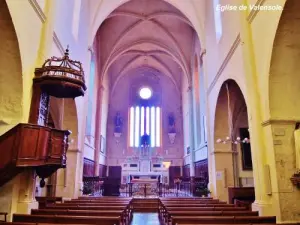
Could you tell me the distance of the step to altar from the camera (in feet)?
34.6

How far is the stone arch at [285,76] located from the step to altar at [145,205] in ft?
22.1

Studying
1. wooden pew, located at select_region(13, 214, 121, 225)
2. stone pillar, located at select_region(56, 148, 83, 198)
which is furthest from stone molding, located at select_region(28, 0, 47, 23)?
stone pillar, located at select_region(56, 148, 83, 198)

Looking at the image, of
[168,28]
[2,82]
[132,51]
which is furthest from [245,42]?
[132,51]

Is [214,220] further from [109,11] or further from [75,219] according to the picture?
[109,11]

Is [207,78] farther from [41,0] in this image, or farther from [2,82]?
[2,82]

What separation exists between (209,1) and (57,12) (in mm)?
6535

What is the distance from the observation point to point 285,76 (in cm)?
583

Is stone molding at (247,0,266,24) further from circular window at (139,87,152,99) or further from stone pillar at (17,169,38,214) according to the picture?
circular window at (139,87,152,99)

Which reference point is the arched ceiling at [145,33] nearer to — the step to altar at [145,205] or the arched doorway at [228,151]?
the arched doorway at [228,151]

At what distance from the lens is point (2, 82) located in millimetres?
5531

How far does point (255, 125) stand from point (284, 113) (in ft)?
2.32

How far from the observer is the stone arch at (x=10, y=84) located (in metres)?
5.37

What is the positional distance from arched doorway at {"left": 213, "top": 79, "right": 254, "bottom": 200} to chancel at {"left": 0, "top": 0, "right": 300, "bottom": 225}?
4 cm

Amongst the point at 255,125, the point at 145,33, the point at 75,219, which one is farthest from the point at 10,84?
the point at 145,33
